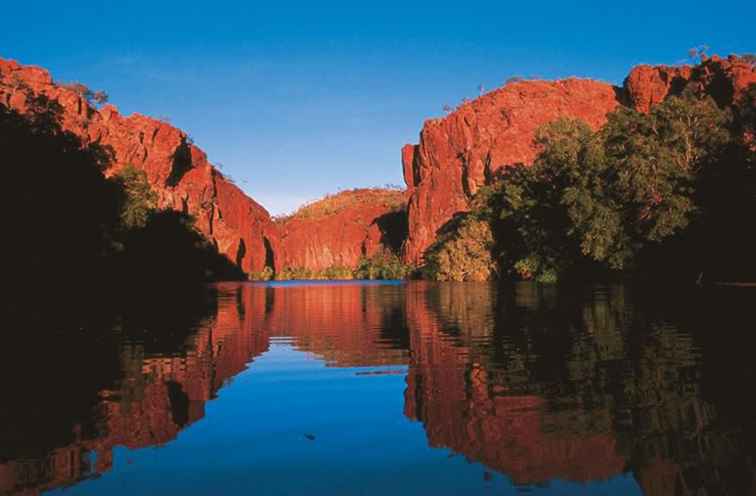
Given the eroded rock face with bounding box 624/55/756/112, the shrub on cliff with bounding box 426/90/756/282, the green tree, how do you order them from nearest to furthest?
the shrub on cliff with bounding box 426/90/756/282
the green tree
the eroded rock face with bounding box 624/55/756/112

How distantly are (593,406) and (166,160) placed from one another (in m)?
138

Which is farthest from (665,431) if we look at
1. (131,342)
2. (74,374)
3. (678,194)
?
(678,194)

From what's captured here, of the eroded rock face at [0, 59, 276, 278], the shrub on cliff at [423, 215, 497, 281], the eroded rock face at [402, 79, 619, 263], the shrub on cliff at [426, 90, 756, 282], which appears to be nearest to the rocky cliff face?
the eroded rock face at [402, 79, 619, 263]

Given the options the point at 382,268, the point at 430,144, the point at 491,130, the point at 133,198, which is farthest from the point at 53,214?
the point at 430,144

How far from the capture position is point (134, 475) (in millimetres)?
5711

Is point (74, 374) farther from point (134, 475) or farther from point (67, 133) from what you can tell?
point (67, 133)

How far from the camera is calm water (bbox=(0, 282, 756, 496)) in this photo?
5473mm

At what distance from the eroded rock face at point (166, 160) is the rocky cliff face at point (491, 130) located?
4627cm

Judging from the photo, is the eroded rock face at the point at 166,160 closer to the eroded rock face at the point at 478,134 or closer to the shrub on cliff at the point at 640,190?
the eroded rock face at the point at 478,134

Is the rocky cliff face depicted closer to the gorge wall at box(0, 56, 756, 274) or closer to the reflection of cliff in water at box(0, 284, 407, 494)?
the gorge wall at box(0, 56, 756, 274)

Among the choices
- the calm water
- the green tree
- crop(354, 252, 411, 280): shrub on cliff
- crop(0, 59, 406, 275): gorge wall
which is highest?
crop(0, 59, 406, 275): gorge wall

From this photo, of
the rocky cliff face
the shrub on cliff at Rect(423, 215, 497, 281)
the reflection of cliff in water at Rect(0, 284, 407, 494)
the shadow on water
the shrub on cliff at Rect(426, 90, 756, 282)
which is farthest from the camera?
the rocky cliff face

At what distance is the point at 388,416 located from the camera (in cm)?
796

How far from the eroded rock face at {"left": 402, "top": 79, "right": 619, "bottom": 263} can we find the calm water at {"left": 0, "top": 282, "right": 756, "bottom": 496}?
12731cm
